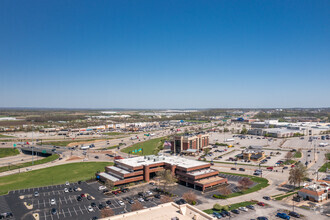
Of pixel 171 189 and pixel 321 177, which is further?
pixel 321 177

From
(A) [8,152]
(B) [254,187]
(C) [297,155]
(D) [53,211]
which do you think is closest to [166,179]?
(B) [254,187]

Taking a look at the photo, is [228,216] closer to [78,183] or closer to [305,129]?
[78,183]

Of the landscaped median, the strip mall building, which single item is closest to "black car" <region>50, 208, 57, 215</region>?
the strip mall building

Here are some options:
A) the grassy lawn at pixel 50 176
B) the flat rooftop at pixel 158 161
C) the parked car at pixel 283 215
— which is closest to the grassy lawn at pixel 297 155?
the flat rooftop at pixel 158 161

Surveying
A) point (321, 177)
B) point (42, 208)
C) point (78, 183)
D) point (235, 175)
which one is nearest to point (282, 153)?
point (321, 177)

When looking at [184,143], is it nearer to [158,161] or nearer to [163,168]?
[158,161]

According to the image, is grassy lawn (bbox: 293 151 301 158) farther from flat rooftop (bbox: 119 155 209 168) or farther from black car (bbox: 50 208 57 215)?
black car (bbox: 50 208 57 215)
